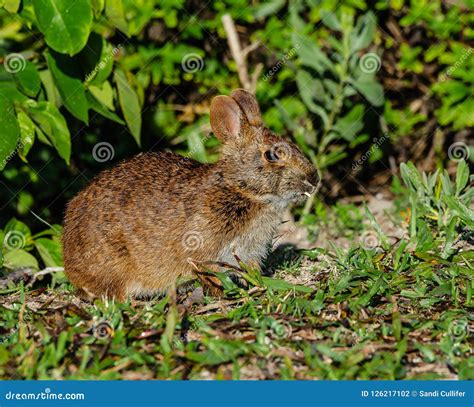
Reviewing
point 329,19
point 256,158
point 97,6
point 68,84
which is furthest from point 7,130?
point 329,19

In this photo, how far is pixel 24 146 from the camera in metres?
5.76

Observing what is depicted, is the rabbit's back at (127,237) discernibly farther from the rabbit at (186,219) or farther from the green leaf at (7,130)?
the green leaf at (7,130)

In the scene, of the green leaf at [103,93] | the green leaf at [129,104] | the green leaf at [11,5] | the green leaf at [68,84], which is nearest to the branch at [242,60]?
the green leaf at [129,104]

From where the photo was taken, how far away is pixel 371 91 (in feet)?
25.2

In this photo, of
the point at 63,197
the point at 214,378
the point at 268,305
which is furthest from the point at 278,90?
the point at 214,378

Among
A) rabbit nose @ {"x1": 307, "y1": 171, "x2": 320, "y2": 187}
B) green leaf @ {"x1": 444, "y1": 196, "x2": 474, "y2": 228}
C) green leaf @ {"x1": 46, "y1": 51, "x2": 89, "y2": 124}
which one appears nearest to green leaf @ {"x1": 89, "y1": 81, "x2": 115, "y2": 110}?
green leaf @ {"x1": 46, "y1": 51, "x2": 89, "y2": 124}

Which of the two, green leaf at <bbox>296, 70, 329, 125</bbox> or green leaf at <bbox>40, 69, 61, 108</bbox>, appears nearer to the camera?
green leaf at <bbox>40, 69, 61, 108</bbox>

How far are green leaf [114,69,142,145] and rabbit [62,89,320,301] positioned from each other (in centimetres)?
68

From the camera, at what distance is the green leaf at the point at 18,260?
6.31 metres

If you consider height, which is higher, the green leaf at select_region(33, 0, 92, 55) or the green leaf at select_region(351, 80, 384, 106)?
the green leaf at select_region(33, 0, 92, 55)

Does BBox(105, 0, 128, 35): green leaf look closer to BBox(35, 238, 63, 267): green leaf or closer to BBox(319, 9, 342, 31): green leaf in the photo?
BBox(35, 238, 63, 267): green leaf

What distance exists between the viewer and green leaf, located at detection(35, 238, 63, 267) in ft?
21.2

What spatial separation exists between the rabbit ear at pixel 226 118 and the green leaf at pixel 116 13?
1041 mm

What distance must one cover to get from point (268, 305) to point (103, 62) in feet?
7.58
